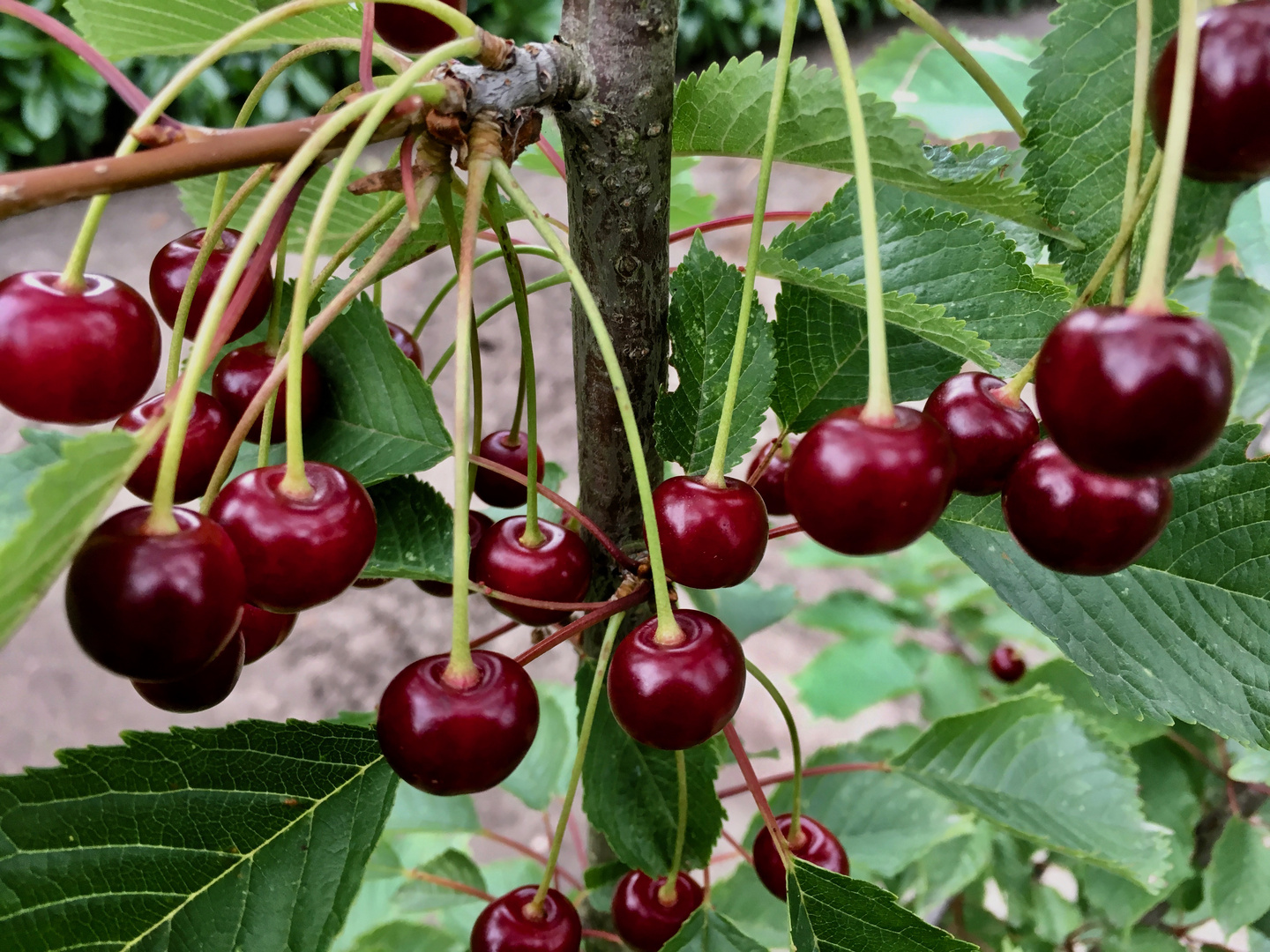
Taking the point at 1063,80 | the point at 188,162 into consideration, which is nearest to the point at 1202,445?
the point at 1063,80

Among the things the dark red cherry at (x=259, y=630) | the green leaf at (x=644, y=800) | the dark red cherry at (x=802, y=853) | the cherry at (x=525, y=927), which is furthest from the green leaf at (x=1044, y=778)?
the dark red cherry at (x=259, y=630)

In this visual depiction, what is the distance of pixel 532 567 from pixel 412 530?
0.46 ft

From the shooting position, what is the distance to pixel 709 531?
0.48 meters

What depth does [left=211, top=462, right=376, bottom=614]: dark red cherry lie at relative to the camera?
0.40 m

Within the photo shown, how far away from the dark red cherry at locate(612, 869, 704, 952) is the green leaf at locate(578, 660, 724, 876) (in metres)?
0.02

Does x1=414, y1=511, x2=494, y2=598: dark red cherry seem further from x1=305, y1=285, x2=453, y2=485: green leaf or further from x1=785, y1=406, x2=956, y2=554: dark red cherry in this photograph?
x1=785, y1=406, x2=956, y2=554: dark red cherry

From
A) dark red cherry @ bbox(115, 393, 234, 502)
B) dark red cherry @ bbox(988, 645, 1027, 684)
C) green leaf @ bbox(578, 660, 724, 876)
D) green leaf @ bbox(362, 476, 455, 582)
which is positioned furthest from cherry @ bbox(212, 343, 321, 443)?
dark red cherry @ bbox(988, 645, 1027, 684)

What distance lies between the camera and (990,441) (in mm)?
457

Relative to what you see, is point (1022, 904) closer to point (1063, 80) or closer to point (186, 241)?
point (1063, 80)

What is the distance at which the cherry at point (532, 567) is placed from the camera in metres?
0.59

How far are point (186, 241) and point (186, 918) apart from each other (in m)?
0.40

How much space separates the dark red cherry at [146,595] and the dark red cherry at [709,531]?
0.72 feet

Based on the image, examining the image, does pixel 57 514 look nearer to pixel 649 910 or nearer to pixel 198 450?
pixel 198 450

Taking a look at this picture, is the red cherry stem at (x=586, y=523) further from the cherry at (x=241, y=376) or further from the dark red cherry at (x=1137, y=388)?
the dark red cherry at (x=1137, y=388)
